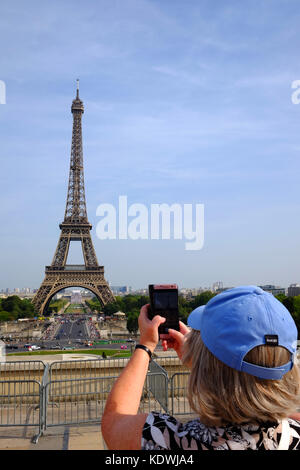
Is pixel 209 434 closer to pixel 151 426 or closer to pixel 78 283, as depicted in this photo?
pixel 151 426

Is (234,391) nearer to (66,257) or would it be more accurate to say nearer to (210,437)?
(210,437)

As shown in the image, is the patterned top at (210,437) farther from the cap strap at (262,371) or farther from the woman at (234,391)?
the cap strap at (262,371)

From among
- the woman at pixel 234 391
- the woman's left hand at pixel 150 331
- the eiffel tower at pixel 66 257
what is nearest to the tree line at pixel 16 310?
the eiffel tower at pixel 66 257

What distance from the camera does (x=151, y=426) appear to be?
1579 millimetres

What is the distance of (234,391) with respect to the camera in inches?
60.7

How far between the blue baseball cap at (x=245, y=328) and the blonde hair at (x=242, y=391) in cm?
3

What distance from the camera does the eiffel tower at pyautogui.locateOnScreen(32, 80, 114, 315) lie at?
232ft

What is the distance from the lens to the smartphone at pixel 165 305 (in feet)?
7.19

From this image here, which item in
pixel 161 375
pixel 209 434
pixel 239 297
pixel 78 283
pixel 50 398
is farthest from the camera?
pixel 78 283

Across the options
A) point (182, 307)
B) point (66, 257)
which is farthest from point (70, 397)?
point (66, 257)

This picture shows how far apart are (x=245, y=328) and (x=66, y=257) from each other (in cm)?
7317

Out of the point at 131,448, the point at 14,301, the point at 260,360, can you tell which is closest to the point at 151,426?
the point at 131,448
